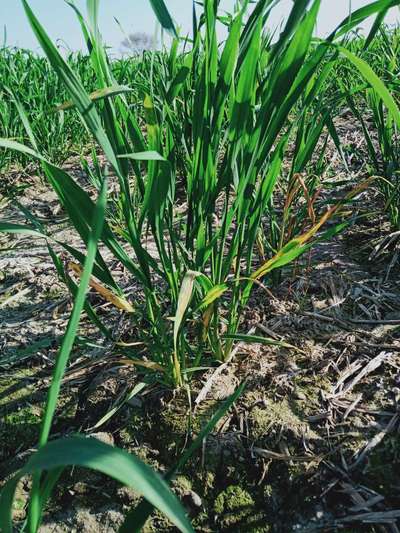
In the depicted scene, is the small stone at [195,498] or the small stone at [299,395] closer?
the small stone at [195,498]

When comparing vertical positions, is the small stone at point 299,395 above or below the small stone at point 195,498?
above

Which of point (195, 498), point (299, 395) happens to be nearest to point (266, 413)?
point (299, 395)

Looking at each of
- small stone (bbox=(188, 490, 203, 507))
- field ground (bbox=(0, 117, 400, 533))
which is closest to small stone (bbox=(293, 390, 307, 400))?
field ground (bbox=(0, 117, 400, 533))

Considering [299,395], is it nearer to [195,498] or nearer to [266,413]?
[266,413]

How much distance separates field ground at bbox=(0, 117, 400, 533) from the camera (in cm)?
82

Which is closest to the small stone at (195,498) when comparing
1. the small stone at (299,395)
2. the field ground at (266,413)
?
the field ground at (266,413)

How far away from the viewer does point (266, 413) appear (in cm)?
93

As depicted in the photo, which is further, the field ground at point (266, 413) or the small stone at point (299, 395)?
the small stone at point (299, 395)

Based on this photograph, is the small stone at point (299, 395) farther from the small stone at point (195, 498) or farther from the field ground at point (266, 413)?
the small stone at point (195, 498)

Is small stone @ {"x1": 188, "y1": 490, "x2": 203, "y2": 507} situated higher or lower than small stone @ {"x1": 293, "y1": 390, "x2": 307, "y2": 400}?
lower

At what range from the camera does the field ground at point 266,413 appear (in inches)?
32.1

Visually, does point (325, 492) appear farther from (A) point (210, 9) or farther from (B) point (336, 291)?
(A) point (210, 9)

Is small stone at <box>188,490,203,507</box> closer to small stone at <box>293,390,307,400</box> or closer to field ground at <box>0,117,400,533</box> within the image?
field ground at <box>0,117,400,533</box>

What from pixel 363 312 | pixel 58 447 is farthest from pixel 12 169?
pixel 58 447
